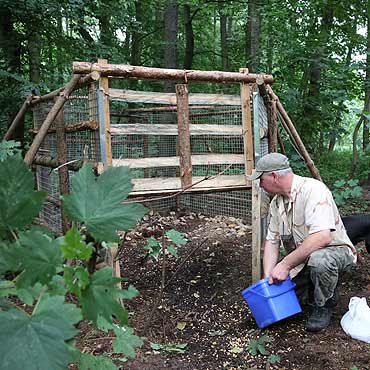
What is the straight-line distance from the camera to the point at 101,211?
75cm

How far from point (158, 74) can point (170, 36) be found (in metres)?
5.41

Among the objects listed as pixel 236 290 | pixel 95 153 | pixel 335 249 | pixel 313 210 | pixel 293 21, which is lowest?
pixel 236 290

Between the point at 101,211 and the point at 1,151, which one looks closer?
the point at 101,211

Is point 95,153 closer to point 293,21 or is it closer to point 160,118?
point 160,118

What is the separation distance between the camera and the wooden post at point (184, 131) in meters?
3.57

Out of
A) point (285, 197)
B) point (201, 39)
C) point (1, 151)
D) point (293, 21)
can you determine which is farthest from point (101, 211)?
point (201, 39)

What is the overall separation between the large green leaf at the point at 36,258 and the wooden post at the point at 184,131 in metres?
→ 2.93

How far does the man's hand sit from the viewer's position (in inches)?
125

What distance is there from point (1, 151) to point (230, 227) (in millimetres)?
3823

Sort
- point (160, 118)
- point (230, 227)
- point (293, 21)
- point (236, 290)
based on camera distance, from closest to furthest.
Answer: point (236, 290) → point (230, 227) → point (160, 118) → point (293, 21)

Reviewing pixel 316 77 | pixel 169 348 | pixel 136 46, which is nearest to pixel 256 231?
pixel 169 348

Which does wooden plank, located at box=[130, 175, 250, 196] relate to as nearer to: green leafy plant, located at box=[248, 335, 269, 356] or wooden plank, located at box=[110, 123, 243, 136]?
wooden plank, located at box=[110, 123, 243, 136]

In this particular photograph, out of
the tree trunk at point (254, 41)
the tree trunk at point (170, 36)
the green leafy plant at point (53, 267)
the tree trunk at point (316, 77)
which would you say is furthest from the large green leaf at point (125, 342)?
the tree trunk at point (170, 36)

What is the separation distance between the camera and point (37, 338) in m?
0.60
